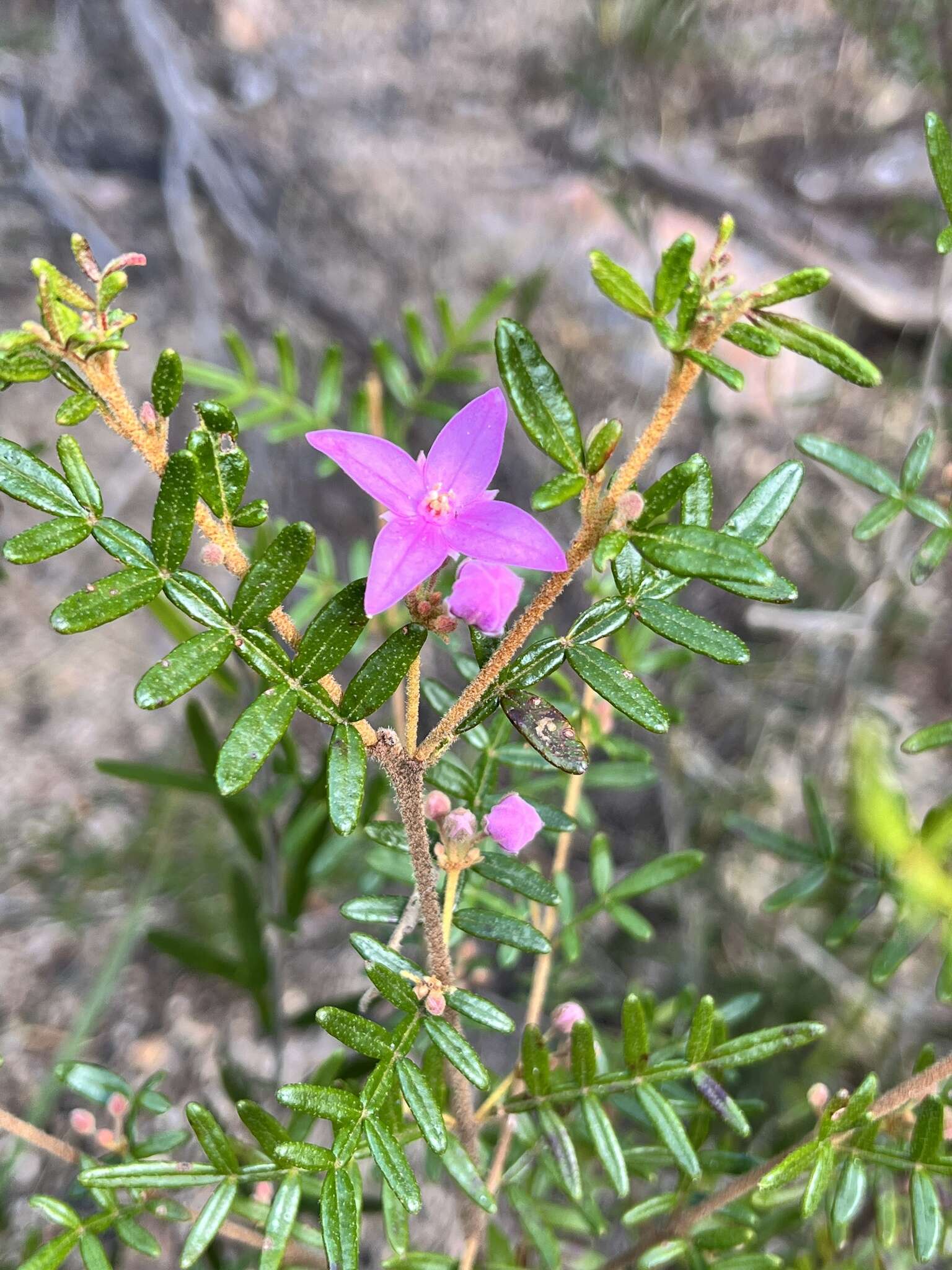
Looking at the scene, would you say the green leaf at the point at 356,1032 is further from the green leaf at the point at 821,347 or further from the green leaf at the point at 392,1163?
the green leaf at the point at 821,347

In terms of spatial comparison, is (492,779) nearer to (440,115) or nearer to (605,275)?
(605,275)

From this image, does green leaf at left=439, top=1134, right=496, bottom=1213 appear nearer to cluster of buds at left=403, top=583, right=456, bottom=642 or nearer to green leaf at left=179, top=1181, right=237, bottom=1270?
green leaf at left=179, top=1181, right=237, bottom=1270

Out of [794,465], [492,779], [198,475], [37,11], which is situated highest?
[37,11]

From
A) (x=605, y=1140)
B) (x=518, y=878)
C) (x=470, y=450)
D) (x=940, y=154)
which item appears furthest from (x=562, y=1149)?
(x=940, y=154)

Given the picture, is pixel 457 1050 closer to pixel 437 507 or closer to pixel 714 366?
pixel 437 507

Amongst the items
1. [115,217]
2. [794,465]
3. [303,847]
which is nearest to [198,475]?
[794,465]

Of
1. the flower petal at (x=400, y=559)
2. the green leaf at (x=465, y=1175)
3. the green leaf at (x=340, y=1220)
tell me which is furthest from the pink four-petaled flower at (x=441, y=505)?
the green leaf at (x=465, y=1175)
